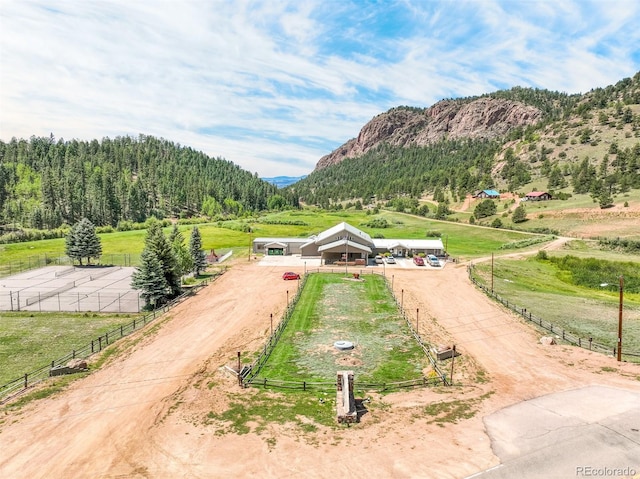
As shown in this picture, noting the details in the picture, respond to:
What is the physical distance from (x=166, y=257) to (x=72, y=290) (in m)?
15.0

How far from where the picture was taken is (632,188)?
11375 cm

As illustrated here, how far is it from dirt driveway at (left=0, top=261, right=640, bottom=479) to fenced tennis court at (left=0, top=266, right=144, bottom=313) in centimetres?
1180

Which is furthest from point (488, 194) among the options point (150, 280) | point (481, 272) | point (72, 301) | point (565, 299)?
point (72, 301)

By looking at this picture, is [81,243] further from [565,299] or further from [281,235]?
[565,299]

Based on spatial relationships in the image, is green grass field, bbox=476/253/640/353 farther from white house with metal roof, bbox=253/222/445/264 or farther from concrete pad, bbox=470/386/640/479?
concrete pad, bbox=470/386/640/479

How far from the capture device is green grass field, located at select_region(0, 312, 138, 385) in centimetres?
3081

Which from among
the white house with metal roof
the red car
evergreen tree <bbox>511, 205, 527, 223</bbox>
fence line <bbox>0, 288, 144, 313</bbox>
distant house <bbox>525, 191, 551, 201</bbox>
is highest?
distant house <bbox>525, 191, 551, 201</bbox>

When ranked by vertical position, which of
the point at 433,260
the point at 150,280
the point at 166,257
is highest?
the point at 166,257

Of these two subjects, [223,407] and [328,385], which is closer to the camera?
[223,407]

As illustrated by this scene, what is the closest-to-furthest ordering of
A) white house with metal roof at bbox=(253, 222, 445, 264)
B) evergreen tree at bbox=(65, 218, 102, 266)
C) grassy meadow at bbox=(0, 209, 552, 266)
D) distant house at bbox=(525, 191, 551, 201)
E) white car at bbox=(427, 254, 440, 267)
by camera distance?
white car at bbox=(427, 254, 440, 267) → white house with metal roof at bbox=(253, 222, 445, 264) → evergreen tree at bbox=(65, 218, 102, 266) → grassy meadow at bbox=(0, 209, 552, 266) → distant house at bbox=(525, 191, 551, 201)

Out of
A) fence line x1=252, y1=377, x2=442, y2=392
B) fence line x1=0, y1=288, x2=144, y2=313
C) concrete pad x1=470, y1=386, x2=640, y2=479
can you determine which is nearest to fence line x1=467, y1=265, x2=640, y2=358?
concrete pad x1=470, y1=386, x2=640, y2=479

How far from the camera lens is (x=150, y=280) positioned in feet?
151
